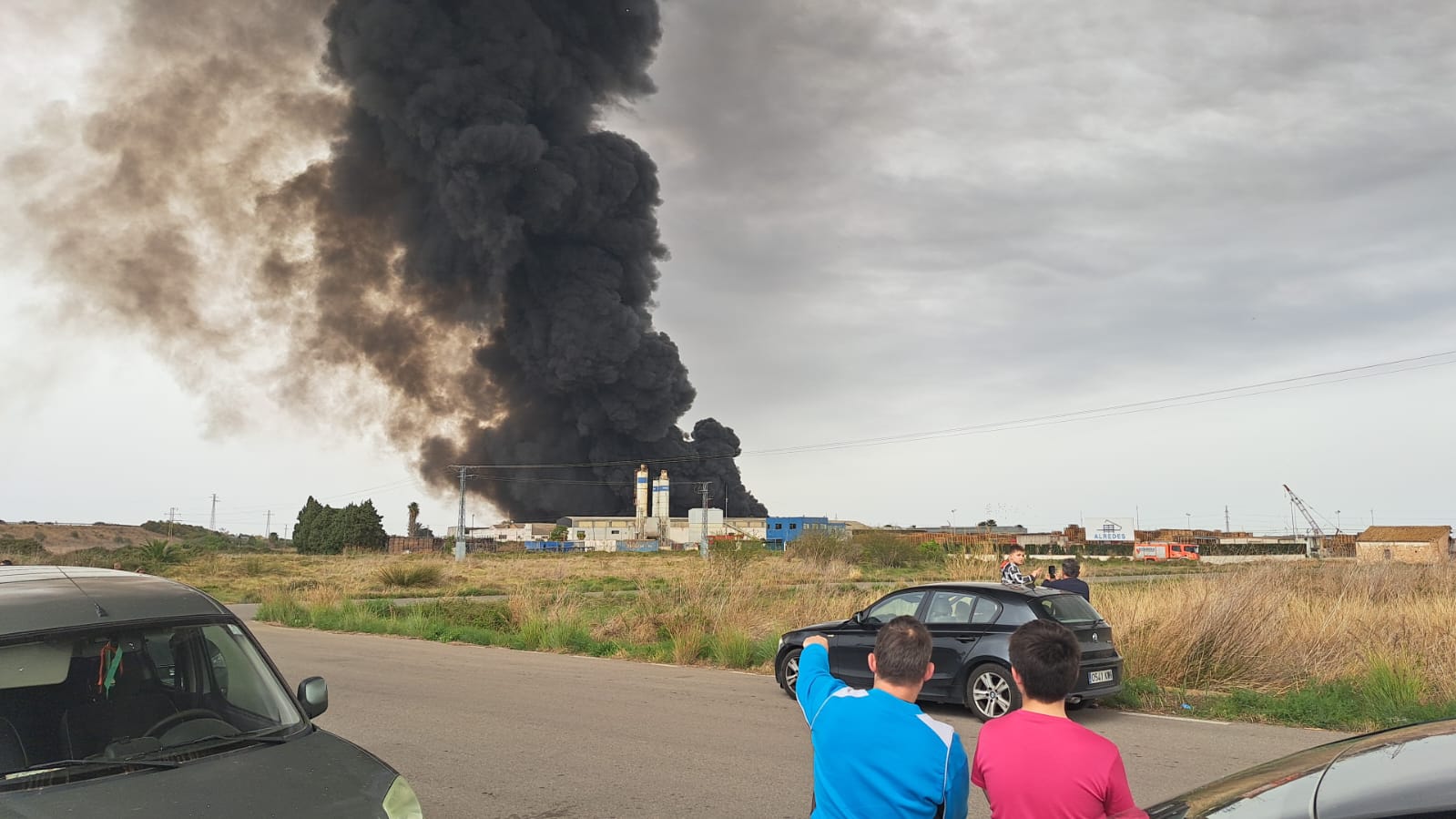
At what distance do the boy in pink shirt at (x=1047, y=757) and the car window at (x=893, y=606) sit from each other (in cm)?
793

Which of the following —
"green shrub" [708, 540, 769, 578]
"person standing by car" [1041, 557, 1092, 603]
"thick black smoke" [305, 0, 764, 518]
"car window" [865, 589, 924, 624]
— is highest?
"thick black smoke" [305, 0, 764, 518]

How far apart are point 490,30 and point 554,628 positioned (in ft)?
211

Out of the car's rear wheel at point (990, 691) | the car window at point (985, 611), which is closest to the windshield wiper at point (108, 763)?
the car's rear wheel at point (990, 691)

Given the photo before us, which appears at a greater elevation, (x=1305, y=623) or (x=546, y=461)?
(x=546, y=461)

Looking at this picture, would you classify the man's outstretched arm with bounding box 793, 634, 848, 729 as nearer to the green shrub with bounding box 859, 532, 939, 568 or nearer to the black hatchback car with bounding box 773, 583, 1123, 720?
the black hatchback car with bounding box 773, 583, 1123, 720

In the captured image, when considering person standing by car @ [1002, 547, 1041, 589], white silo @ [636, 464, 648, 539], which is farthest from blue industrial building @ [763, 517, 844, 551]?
person standing by car @ [1002, 547, 1041, 589]

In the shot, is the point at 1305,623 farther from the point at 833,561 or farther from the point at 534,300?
the point at 534,300

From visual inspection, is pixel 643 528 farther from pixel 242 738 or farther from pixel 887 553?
pixel 242 738

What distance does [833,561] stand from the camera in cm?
4462

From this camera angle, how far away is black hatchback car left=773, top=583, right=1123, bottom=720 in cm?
977

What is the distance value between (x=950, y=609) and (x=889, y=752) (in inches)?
313

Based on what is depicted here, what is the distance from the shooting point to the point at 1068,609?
10.3 metres

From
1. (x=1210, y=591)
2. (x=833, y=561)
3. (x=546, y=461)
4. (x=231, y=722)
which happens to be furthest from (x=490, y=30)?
(x=231, y=722)

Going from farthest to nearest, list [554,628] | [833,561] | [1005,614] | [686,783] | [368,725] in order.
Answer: [833,561], [554,628], [1005,614], [368,725], [686,783]
